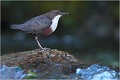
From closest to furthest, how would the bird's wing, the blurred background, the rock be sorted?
the rock
the bird's wing
the blurred background

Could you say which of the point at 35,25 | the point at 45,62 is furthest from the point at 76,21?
the point at 45,62

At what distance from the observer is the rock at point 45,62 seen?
507 cm

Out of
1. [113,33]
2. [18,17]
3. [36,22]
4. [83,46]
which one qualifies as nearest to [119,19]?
[113,33]

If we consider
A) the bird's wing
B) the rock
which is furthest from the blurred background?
the rock

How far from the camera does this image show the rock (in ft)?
16.6

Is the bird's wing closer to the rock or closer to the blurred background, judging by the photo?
the rock

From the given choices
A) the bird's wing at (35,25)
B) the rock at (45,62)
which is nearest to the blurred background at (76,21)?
the bird's wing at (35,25)

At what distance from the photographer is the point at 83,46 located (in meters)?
10.2

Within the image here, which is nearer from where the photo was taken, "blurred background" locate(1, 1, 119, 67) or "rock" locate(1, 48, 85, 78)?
"rock" locate(1, 48, 85, 78)

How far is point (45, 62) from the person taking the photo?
5289 millimetres

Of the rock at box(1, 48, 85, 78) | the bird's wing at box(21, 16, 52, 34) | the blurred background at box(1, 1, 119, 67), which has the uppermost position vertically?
the blurred background at box(1, 1, 119, 67)

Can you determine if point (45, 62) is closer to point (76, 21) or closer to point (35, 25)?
point (35, 25)

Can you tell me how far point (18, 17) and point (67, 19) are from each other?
129cm

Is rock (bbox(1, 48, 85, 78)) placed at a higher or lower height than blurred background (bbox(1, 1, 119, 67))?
lower
